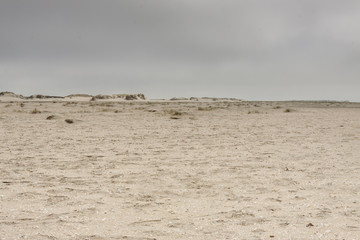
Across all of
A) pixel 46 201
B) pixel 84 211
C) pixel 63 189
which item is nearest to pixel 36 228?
pixel 84 211

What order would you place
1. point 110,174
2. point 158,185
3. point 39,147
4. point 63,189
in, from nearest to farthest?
point 63,189, point 158,185, point 110,174, point 39,147

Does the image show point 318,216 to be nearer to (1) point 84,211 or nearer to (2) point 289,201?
(2) point 289,201

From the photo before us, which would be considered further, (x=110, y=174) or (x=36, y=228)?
(x=110, y=174)

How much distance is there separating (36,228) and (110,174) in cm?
279

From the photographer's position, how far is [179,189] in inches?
230

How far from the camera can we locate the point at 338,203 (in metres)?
4.99

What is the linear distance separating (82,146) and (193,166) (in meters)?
3.74

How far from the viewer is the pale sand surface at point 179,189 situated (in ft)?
13.5

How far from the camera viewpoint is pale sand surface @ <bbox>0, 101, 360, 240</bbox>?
4.12m

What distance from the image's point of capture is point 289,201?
5152 mm

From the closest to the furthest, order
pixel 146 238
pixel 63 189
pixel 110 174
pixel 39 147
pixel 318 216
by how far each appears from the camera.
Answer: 1. pixel 146 238
2. pixel 318 216
3. pixel 63 189
4. pixel 110 174
5. pixel 39 147

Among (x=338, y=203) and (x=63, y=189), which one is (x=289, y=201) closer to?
(x=338, y=203)

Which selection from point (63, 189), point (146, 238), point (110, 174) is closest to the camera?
point (146, 238)

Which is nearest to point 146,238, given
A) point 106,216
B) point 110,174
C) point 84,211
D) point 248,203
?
point 106,216
